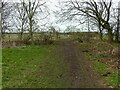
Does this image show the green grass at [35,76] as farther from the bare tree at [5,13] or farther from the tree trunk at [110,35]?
the bare tree at [5,13]

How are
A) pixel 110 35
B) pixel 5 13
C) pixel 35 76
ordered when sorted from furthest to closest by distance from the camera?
pixel 5 13, pixel 110 35, pixel 35 76

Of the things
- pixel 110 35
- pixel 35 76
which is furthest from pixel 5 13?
pixel 35 76

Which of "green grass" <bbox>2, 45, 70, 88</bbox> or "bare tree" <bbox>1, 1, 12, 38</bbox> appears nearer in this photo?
"green grass" <bbox>2, 45, 70, 88</bbox>

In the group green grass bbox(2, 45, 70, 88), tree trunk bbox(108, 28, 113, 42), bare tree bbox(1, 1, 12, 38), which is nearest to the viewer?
green grass bbox(2, 45, 70, 88)

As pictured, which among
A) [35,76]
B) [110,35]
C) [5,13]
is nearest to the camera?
[35,76]

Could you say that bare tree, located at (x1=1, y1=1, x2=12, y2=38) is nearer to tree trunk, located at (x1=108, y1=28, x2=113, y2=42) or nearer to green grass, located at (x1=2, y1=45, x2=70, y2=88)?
tree trunk, located at (x1=108, y1=28, x2=113, y2=42)

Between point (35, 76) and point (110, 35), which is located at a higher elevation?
point (110, 35)

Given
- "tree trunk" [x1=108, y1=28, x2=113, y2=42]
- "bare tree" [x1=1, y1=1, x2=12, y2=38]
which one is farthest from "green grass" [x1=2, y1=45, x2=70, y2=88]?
"bare tree" [x1=1, y1=1, x2=12, y2=38]

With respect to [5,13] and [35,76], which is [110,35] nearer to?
[5,13]

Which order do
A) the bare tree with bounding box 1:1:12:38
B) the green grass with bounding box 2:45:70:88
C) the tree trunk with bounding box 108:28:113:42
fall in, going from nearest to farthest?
the green grass with bounding box 2:45:70:88
the tree trunk with bounding box 108:28:113:42
the bare tree with bounding box 1:1:12:38

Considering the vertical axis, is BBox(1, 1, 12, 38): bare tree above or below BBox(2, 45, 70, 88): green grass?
above

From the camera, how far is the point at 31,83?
29.1ft

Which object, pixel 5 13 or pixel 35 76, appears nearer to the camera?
pixel 35 76

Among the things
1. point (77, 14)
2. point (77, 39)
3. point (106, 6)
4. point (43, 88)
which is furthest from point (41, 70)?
point (106, 6)
